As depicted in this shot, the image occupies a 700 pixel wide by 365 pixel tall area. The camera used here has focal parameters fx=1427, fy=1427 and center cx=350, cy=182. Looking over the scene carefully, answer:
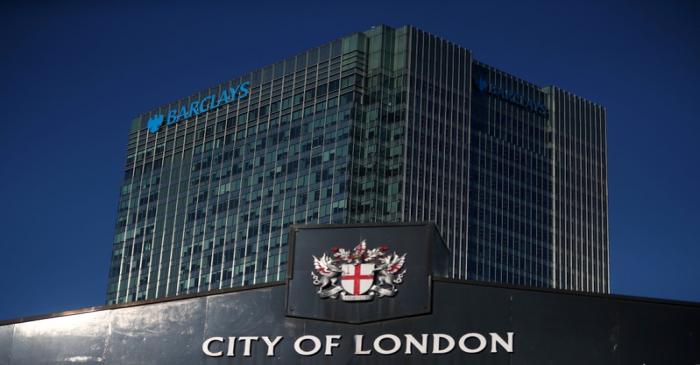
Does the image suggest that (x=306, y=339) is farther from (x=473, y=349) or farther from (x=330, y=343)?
(x=473, y=349)

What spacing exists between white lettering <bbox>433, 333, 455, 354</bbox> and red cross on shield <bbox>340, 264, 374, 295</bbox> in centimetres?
304

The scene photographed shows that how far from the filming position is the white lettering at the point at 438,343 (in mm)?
48781

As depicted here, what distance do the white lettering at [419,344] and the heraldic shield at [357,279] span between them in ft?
7.15

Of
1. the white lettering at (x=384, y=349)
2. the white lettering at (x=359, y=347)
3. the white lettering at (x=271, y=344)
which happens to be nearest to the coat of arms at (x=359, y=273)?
the white lettering at (x=359, y=347)

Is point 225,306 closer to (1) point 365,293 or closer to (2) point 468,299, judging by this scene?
(1) point 365,293

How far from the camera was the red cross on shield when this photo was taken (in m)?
50.2

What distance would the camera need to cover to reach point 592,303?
4834 cm

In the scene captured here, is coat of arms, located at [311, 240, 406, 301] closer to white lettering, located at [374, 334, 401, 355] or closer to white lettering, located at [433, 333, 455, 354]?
white lettering, located at [374, 334, 401, 355]

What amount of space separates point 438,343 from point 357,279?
3.72m

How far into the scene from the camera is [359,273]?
50.3m

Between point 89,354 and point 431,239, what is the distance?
44.2 feet

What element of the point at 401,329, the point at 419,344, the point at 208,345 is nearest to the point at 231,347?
the point at 208,345

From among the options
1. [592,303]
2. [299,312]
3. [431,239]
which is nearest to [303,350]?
[299,312]

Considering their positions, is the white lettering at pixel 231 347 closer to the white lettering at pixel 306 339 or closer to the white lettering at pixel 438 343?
the white lettering at pixel 306 339
